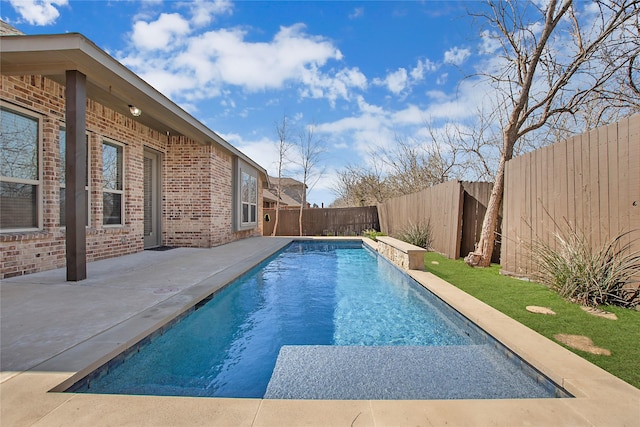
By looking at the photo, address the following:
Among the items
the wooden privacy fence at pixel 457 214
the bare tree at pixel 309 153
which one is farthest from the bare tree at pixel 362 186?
the wooden privacy fence at pixel 457 214

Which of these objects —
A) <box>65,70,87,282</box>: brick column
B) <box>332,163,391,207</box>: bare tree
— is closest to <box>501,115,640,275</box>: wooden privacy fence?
<box>65,70,87,282</box>: brick column

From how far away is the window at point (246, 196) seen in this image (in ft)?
37.1

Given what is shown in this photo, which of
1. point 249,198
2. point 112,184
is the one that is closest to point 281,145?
point 249,198

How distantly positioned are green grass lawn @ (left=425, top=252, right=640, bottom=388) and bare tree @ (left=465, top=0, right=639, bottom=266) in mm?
1742

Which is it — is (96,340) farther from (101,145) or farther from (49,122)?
(101,145)

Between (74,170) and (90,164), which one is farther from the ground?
(90,164)

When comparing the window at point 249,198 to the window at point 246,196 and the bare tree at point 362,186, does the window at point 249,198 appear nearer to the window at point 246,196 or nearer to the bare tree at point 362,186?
the window at point 246,196

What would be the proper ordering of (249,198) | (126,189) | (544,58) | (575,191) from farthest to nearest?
(249,198), (126,189), (544,58), (575,191)

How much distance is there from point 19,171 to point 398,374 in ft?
20.1

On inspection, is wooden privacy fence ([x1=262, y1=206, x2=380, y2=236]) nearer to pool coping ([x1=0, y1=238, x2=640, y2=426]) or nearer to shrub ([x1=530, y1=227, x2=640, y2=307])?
shrub ([x1=530, y1=227, x2=640, y2=307])

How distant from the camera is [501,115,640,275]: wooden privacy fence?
3459mm

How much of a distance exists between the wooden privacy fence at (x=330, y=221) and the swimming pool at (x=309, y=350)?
38.0 ft

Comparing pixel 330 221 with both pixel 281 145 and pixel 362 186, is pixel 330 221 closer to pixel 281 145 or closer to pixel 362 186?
pixel 281 145

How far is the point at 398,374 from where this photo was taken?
97.7 inches
